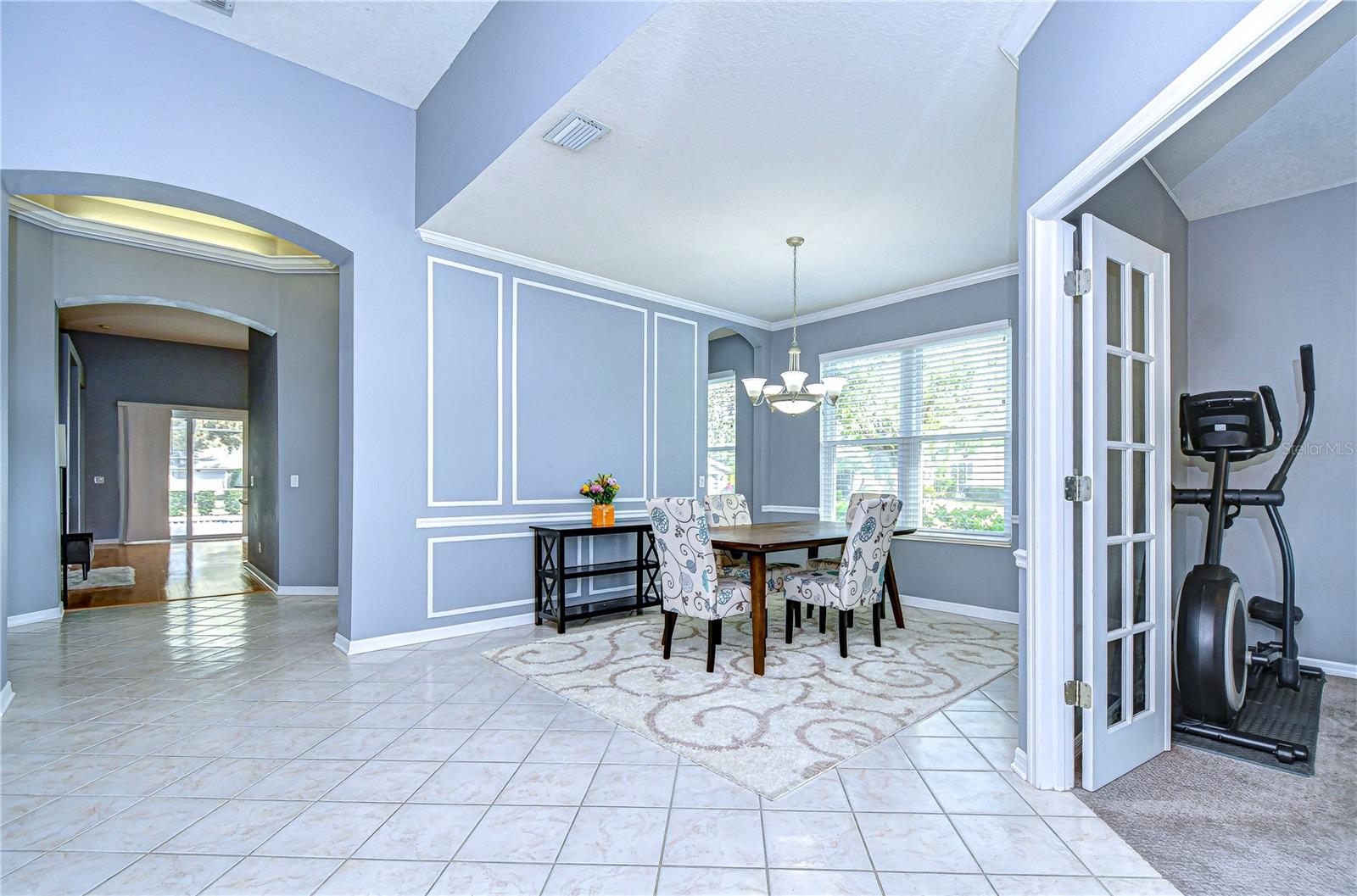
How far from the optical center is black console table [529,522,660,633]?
4320 millimetres

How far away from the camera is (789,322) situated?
20.7 feet

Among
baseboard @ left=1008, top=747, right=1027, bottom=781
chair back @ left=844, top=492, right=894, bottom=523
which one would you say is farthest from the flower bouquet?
baseboard @ left=1008, top=747, right=1027, bottom=781

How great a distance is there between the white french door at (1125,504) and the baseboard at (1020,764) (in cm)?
18

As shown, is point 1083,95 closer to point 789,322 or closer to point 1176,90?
point 1176,90

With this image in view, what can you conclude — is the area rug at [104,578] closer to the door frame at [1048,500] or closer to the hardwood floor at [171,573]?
the hardwood floor at [171,573]

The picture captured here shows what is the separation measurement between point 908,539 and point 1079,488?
3.42 meters

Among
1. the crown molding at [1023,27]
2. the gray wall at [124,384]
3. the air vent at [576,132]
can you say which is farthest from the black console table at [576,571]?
the gray wall at [124,384]

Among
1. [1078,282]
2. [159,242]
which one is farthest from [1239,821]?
[159,242]

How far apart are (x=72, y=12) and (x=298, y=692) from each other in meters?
3.44

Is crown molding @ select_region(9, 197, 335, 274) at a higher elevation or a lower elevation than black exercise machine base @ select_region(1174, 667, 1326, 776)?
higher

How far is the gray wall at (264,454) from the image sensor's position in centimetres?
589

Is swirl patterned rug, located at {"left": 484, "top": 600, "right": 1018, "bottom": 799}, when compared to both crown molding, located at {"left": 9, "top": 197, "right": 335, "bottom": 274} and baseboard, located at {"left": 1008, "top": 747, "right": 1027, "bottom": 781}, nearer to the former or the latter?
baseboard, located at {"left": 1008, "top": 747, "right": 1027, "bottom": 781}

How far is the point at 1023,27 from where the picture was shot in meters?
2.14

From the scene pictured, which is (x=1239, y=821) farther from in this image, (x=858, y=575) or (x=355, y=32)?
(x=355, y=32)
